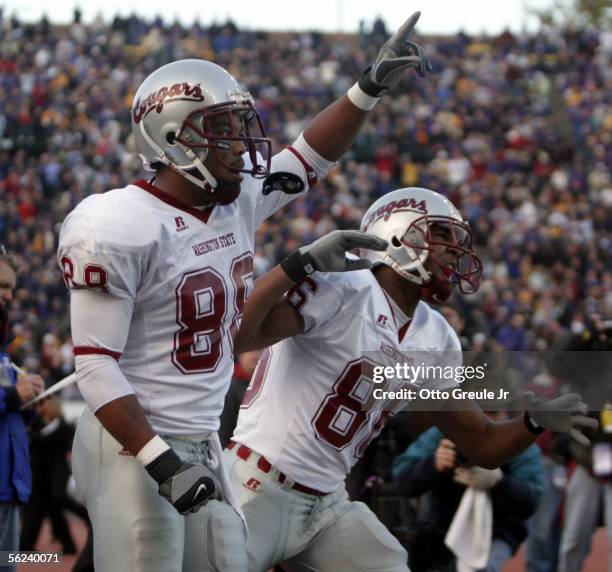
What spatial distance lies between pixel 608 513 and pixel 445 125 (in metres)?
16.6

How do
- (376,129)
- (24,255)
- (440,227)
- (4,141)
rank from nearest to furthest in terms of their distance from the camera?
(440,227)
(24,255)
(4,141)
(376,129)

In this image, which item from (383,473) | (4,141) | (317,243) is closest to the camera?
(317,243)

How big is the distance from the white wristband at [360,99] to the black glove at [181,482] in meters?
1.44

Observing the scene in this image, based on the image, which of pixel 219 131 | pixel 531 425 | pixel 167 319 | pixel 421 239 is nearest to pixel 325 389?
pixel 421 239

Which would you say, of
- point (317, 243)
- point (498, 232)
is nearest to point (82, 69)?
point (498, 232)

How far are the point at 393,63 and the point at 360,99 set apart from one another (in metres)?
0.17

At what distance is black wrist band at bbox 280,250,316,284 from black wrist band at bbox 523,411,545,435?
105cm

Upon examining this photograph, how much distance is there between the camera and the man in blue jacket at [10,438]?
5.04 metres

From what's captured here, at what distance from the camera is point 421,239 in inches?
172

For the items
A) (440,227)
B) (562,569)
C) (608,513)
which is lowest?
(562,569)

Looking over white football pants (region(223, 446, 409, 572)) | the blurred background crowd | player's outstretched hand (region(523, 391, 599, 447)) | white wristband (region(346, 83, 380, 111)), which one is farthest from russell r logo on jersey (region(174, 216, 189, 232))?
the blurred background crowd

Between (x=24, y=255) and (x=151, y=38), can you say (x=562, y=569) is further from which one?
(x=151, y=38)

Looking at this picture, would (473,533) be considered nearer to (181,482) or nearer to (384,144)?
(181,482)

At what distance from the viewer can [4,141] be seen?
2011 cm
